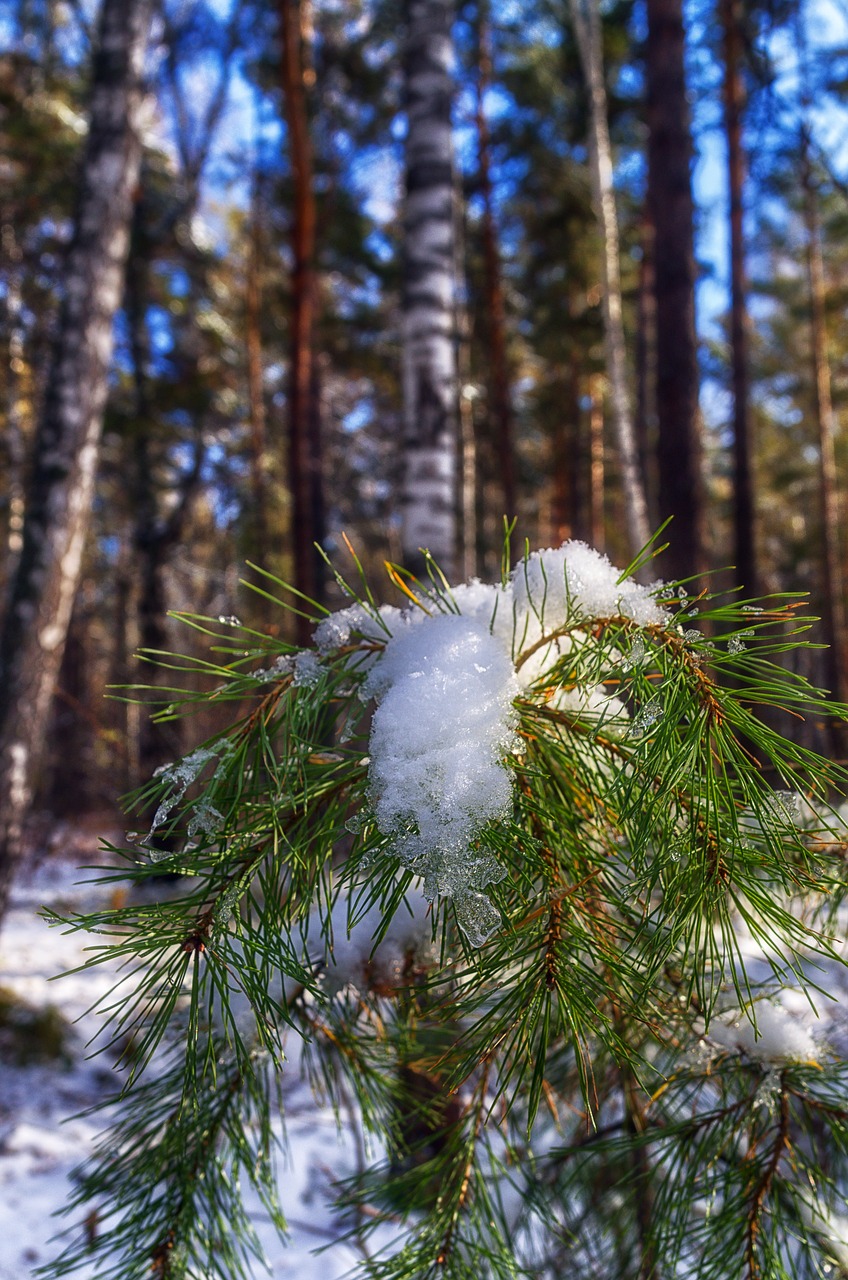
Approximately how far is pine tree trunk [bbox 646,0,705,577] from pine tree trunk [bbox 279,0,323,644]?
344 centimetres

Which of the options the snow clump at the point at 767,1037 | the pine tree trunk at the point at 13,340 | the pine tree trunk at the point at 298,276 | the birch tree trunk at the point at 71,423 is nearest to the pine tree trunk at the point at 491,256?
the pine tree trunk at the point at 298,276

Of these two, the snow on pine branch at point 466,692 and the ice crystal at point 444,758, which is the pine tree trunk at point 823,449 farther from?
the ice crystal at point 444,758

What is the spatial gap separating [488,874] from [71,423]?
389 cm

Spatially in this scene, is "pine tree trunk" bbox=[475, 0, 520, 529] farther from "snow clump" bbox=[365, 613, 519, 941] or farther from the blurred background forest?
"snow clump" bbox=[365, 613, 519, 941]

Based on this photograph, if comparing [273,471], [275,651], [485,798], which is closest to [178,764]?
[275,651]

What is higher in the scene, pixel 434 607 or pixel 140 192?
pixel 140 192

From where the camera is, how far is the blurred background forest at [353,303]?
3920 millimetres

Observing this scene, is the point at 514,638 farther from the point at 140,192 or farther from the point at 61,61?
the point at 61,61

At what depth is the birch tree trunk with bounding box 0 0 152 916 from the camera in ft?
11.8

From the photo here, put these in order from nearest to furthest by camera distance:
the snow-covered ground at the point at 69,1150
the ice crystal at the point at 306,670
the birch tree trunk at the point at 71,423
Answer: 1. the ice crystal at the point at 306,670
2. the snow-covered ground at the point at 69,1150
3. the birch tree trunk at the point at 71,423

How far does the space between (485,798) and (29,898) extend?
8105mm

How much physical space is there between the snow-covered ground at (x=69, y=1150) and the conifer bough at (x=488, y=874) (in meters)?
0.74

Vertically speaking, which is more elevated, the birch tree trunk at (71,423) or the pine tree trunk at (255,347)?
the pine tree trunk at (255,347)

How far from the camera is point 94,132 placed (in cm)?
393
